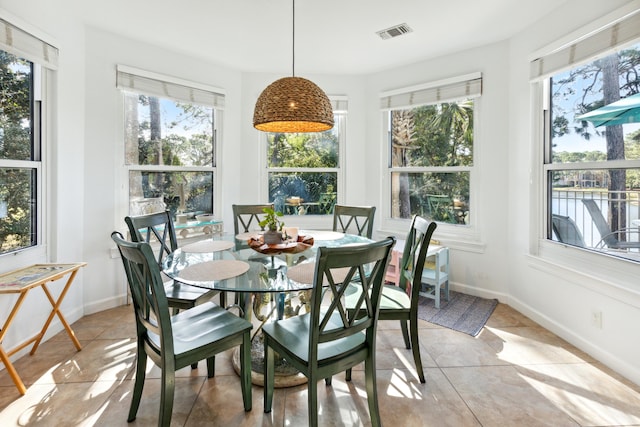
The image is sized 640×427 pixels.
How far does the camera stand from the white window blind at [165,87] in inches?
125

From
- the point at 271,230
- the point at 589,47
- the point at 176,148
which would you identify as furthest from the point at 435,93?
the point at 176,148

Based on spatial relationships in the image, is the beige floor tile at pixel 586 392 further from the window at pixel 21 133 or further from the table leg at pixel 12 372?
the window at pixel 21 133

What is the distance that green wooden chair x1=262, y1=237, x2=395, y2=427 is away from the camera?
1387mm

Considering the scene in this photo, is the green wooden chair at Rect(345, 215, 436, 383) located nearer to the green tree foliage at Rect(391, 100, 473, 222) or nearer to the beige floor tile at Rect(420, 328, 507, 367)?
the beige floor tile at Rect(420, 328, 507, 367)

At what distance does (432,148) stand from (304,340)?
293 cm

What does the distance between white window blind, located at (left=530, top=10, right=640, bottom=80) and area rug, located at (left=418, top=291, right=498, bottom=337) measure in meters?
2.14

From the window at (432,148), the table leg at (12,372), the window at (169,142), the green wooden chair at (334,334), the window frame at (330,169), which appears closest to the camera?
the green wooden chair at (334,334)

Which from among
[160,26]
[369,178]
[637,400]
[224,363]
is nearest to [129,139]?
[160,26]

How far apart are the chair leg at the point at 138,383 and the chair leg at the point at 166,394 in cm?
27

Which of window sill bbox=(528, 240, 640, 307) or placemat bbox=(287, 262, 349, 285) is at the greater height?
placemat bbox=(287, 262, 349, 285)

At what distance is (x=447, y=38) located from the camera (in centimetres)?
317

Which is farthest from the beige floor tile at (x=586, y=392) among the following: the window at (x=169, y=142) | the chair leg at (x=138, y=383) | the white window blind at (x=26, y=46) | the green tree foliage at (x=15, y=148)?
the white window blind at (x=26, y=46)

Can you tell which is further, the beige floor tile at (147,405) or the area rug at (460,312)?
the area rug at (460,312)

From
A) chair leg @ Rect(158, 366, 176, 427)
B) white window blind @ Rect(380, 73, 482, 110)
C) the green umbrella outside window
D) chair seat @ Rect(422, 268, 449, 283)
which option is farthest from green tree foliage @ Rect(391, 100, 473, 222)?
chair leg @ Rect(158, 366, 176, 427)
